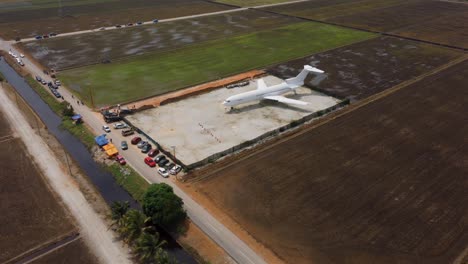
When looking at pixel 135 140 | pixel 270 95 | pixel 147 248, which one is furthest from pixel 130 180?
pixel 270 95

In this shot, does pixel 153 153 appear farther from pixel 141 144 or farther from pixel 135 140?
pixel 135 140

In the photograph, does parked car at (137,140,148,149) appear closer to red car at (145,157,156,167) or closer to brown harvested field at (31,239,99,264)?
red car at (145,157,156,167)

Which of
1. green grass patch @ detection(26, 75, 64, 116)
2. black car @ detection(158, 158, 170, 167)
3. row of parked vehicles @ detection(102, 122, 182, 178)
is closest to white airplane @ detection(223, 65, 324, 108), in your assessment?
row of parked vehicles @ detection(102, 122, 182, 178)

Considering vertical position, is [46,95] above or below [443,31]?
below

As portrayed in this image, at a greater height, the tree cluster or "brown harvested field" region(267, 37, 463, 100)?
"brown harvested field" region(267, 37, 463, 100)

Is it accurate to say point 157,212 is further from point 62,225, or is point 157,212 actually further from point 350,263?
point 350,263

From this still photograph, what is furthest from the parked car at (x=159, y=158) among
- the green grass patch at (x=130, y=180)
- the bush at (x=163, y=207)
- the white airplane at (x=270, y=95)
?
the white airplane at (x=270, y=95)
